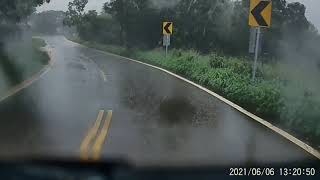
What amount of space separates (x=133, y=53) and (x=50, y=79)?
19233 mm

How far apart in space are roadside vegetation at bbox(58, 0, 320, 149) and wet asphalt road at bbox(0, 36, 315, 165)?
2.67 ft

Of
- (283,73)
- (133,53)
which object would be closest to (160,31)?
(133,53)

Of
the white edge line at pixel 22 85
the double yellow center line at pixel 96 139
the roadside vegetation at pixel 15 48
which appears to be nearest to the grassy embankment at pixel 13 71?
the roadside vegetation at pixel 15 48

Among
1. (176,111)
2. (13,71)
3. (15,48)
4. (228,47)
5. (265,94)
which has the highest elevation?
(265,94)

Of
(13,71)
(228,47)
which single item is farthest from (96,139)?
(228,47)

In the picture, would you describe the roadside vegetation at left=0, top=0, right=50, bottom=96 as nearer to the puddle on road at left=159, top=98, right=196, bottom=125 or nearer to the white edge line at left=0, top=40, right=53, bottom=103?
the white edge line at left=0, top=40, right=53, bottom=103

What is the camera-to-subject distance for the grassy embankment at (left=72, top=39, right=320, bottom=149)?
32.4 feet

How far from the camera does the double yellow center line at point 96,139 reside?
752cm

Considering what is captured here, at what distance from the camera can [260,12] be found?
14.4 metres

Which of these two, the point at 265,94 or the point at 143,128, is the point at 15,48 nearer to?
the point at 265,94

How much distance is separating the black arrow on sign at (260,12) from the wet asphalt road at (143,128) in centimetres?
248

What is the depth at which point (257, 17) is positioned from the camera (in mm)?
14352

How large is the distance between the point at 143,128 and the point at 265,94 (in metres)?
3.99

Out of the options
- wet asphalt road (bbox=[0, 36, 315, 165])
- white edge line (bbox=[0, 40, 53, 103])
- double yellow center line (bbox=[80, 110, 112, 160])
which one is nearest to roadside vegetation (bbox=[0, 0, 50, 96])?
white edge line (bbox=[0, 40, 53, 103])
